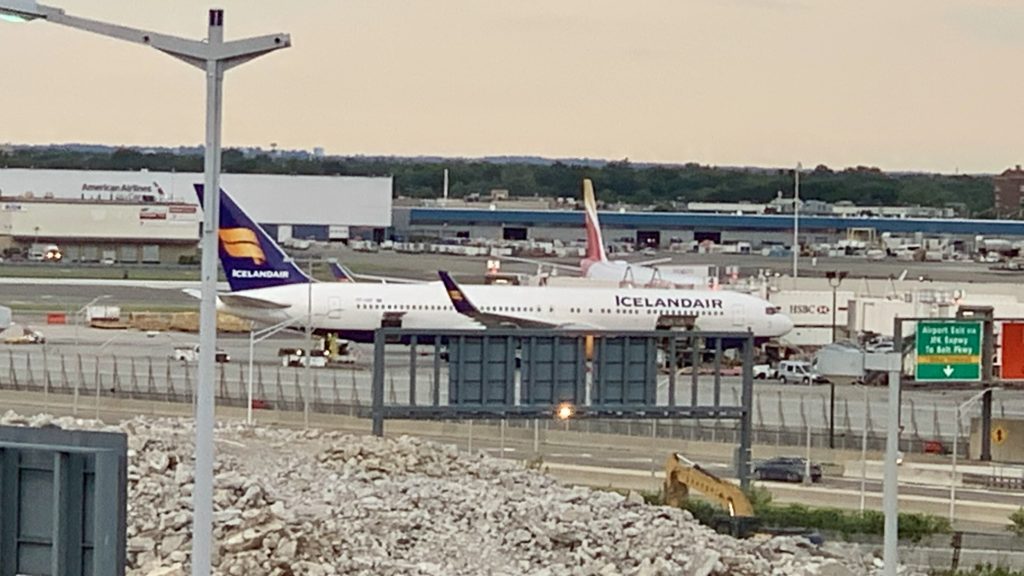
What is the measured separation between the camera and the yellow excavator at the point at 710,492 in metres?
30.2

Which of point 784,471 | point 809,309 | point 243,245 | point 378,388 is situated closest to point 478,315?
point 243,245

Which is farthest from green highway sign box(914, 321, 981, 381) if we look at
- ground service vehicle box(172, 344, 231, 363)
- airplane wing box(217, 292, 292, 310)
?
airplane wing box(217, 292, 292, 310)

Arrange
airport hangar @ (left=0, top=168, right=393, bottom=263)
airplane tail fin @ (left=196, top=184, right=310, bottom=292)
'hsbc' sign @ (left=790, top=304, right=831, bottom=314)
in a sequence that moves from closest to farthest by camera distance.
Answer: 1. airplane tail fin @ (left=196, top=184, right=310, bottom=292)
2. 'hsbc' sign @ (left=790, top=304, right=831, bottom=314)
3. airport hangar @ (left=0, top=168, right=393, bottom=263)

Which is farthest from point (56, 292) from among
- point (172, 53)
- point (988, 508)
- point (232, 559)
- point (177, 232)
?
point (172, 53)

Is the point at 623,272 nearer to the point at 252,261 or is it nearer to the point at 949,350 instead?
the point at 252,261

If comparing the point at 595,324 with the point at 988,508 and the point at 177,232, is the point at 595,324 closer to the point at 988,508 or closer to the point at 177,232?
the point at 988,508

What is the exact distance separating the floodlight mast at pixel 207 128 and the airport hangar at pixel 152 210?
97.5 meters

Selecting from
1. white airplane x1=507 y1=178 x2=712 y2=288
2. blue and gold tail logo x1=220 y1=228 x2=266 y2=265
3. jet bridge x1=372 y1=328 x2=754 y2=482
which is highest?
blue and gold tail logo x1=220 y1=228 x2=266 y2=265

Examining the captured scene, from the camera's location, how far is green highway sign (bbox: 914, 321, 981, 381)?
4331 cm

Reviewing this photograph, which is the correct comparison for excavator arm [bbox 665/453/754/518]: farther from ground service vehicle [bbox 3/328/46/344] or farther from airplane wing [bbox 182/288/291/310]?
ground service vehicle [bbox 3/328/46/344]

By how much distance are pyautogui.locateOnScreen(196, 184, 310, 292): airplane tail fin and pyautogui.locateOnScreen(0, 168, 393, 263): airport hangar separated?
43.8 metres

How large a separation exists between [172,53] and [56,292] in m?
83.9

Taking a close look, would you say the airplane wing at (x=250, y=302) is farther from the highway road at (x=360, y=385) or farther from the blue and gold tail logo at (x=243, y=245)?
the highway road at (x=360, y=385)

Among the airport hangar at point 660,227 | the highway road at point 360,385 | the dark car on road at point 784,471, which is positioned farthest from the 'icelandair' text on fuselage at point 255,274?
the airport hangar at point 660,227
